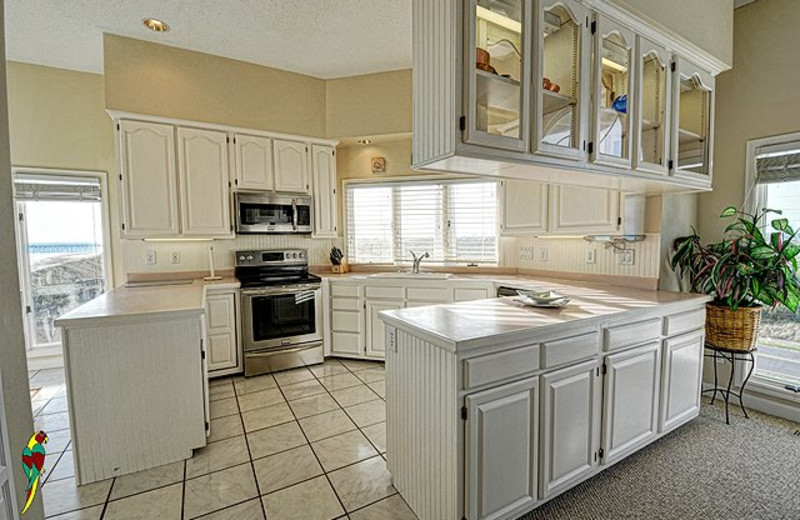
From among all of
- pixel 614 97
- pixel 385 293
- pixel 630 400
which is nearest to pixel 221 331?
pixel 385 293

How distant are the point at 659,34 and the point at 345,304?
3261 millimetres

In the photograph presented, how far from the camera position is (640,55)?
6.74 feet

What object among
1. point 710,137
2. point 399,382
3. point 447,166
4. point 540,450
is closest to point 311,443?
point 399,382

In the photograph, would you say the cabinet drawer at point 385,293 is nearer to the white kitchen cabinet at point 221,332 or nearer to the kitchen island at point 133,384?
the white kitchen cabinet at point 221,332

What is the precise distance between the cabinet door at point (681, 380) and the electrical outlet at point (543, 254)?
1382 mm

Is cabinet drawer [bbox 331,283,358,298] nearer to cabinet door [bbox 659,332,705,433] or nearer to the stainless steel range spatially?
the stainless steel range

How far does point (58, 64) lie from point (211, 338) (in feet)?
10.2

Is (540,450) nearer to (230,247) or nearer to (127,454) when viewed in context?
(127,454)

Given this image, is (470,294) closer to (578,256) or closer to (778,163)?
(578,256)

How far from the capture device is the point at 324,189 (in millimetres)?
4094

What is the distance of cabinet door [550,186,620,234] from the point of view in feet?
8.93

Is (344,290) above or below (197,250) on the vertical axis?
below

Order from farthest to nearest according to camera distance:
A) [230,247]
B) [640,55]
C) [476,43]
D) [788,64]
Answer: [230,247]
[788,64]
[640,55]
[476,43]

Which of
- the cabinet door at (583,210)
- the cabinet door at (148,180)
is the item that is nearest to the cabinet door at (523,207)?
the cabinet door at (583,210)
